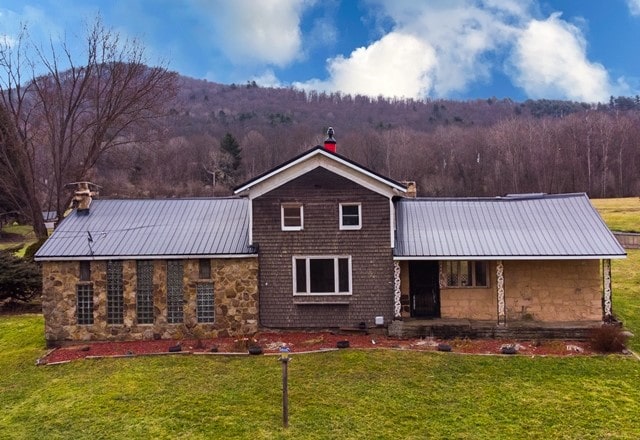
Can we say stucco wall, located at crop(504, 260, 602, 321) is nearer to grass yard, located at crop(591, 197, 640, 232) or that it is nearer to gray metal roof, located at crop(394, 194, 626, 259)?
gray metal roof, located at crop(394, 194, 626, 259)

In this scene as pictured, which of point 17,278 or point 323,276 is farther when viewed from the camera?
point 17,278

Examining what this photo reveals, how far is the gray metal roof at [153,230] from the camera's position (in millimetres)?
15711

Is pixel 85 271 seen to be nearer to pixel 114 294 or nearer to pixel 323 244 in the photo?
pixel 114 294

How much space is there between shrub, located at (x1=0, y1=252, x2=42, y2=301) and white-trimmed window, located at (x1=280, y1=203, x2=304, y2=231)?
13951 mm

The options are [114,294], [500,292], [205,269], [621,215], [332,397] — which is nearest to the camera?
[332,397]

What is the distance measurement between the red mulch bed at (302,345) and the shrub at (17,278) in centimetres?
830

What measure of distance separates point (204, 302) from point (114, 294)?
10.1 ft

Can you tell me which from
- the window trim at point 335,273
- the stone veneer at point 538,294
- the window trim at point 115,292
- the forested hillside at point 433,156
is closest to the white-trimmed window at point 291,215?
the window trim at point 335,273

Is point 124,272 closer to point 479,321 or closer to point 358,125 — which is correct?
point 479,321

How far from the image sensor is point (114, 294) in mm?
15789

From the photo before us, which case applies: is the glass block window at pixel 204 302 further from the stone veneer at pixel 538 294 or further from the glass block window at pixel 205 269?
the stone veneer at pixel 538 294

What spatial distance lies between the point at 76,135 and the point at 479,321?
2988 cm

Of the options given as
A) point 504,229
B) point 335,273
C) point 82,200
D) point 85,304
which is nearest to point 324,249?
point 335,273

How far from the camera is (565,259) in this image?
15047 mm
